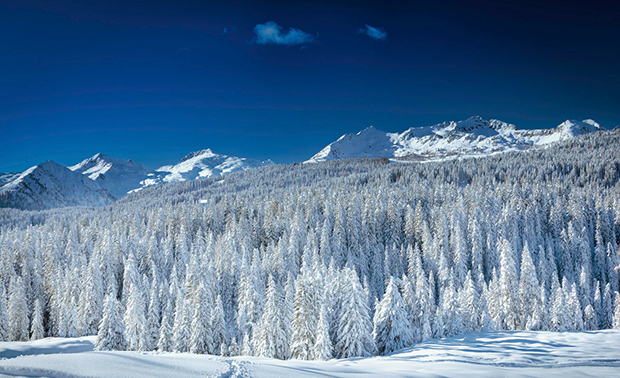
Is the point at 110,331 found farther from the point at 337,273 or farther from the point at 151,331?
the point at 337,273

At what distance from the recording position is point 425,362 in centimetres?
1680

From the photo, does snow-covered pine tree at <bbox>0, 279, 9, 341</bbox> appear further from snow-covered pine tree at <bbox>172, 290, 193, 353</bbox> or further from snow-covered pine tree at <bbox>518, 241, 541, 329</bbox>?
snow-covered pine tree at <bbox>518, 241, 541, 329</bbox>

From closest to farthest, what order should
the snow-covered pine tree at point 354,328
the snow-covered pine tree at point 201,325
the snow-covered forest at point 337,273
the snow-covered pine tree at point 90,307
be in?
the snow-covered pine tree at point 354,328, the snow-covered forest at point 337,273, the snow-covered pine tree at point 201,325, the snow-covered pine tree at point 90,307

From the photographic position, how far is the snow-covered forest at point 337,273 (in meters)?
32.0

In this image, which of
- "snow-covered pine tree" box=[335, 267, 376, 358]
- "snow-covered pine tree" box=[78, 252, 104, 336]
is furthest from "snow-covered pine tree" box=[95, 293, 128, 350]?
"snow-covered pine tree" box=[335, 267, 376, 358]

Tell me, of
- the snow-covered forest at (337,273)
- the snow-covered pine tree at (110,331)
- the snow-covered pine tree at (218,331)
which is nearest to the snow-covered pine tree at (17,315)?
the snow-covered forest at (337,273)

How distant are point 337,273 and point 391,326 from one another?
772cm

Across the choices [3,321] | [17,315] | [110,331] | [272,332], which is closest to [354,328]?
[272,332]

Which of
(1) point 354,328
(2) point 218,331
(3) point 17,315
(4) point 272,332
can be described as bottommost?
(3) point 17,315

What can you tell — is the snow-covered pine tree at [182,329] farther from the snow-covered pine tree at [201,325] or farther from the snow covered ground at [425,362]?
the snow covered ground at [425,362]

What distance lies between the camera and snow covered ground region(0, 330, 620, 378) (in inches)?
423

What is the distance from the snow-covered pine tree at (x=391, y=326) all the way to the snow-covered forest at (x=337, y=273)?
0.13 metres

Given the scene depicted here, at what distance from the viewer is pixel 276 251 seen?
6756 centimetres

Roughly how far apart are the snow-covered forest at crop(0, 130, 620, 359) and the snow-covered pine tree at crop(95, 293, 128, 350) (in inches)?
6.0
